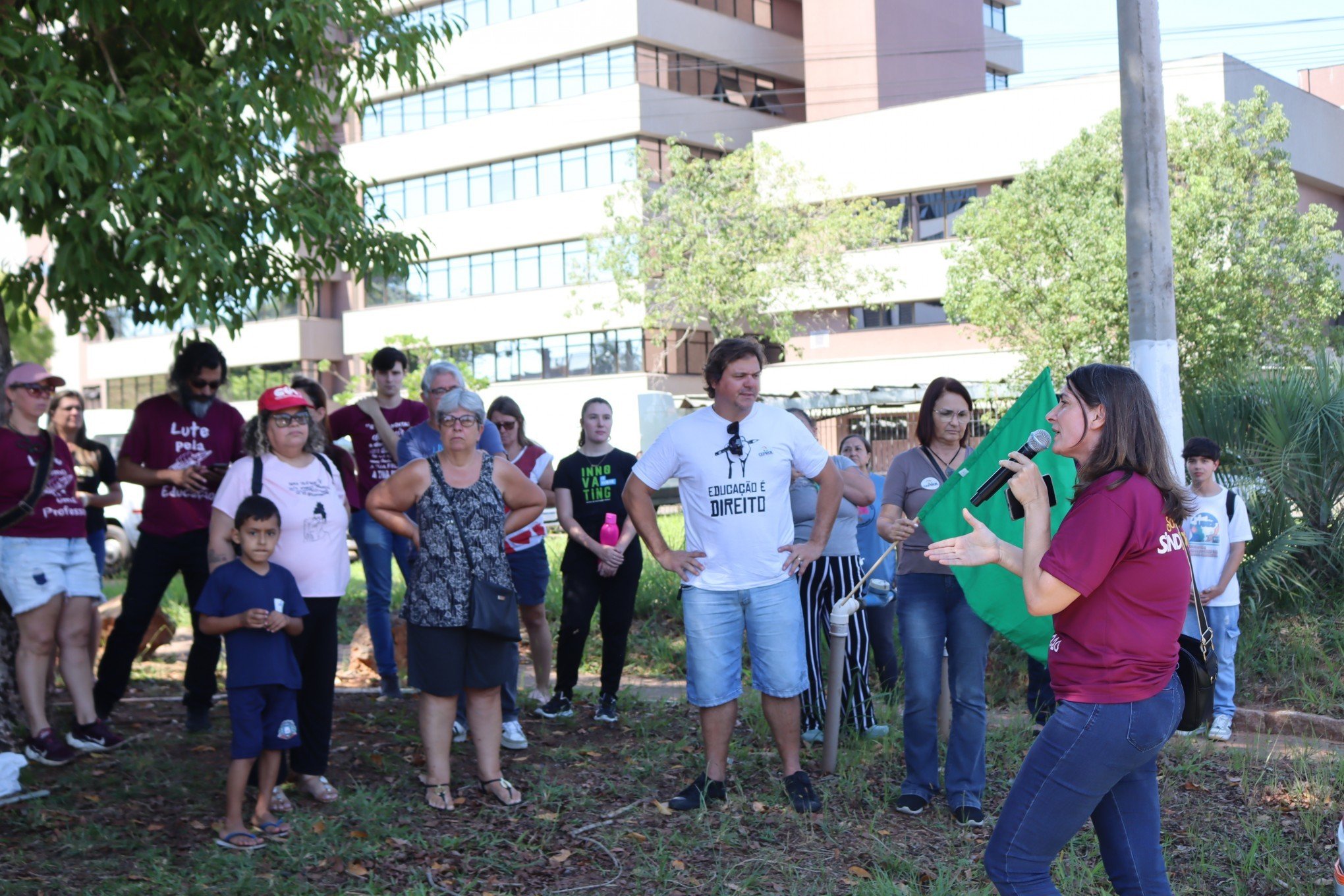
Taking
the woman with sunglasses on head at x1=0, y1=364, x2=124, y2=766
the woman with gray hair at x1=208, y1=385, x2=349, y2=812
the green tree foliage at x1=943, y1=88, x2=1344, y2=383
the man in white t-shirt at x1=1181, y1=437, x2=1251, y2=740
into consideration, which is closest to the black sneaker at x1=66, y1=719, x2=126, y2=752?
the woman with sunglasses on head at x1=0, y1=364, x2=124, y2=766

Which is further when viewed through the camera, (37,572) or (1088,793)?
(37,572)

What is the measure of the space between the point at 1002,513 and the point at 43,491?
4.97 metres

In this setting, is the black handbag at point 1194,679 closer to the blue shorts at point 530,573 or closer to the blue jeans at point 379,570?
the blue shorts at point 530,573

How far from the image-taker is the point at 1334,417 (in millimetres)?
9797

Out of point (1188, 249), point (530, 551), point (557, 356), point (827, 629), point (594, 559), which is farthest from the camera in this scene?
point (557, 356)

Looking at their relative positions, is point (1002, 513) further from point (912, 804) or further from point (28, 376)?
point (28, 376)

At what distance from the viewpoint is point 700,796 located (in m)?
6.29

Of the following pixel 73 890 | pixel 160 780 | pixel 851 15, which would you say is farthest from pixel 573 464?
pixel 851 15

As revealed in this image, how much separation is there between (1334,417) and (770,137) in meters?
36.2

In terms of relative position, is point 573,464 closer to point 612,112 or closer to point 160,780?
point 160,780

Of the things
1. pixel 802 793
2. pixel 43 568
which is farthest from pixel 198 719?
pixel 802 793

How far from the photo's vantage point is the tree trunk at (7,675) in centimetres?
670

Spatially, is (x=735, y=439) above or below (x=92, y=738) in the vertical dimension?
above

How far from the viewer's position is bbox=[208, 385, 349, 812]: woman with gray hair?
608cm
